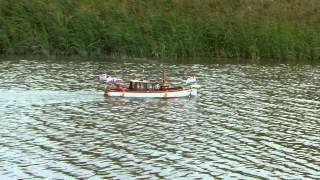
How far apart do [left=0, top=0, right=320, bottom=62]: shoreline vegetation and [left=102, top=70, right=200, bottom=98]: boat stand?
3588cm

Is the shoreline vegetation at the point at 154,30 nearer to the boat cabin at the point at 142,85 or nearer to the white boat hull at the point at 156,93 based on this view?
the boat cabin at the point at 142,85

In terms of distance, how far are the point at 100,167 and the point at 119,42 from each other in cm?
6630

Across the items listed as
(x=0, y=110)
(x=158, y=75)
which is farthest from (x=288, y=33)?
(x=0, y=110)

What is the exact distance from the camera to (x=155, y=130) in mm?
45281

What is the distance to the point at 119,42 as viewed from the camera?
99500 mm

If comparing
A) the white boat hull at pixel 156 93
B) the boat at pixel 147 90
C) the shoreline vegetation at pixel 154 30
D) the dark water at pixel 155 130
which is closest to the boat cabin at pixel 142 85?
the boat at pixel 147 90

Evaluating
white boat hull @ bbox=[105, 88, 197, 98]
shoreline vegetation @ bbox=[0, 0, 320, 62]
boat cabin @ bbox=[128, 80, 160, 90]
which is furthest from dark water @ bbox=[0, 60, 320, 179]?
shoreline vegetation @ bbox=[0, 0, 320, 62]

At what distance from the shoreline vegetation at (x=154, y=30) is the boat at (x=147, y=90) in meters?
35.9

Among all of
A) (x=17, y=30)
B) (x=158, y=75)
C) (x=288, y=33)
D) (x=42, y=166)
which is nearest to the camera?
(x=42, y=166)

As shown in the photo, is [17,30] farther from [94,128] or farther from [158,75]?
[94,128]

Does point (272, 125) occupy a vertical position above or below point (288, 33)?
below

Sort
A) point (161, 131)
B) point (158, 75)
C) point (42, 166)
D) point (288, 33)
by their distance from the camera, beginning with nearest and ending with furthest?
1. point (42, 166)
2. point (161, 131)
3. point (158, 75)
4. point (288, 33)

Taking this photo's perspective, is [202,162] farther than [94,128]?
No

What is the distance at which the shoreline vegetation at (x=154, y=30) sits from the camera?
97375 millimetres
